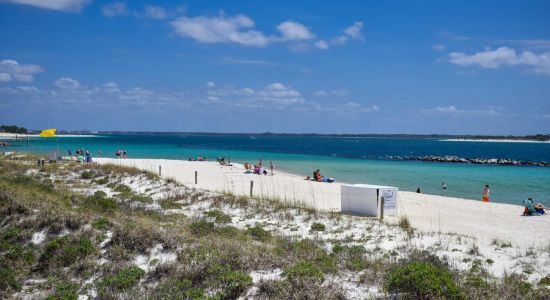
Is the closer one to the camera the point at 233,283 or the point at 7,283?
the point at 233,283

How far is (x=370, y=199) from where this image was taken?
18.1m

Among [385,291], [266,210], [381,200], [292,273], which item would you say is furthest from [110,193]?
[385,291]

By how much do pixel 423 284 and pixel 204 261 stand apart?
438 centimetres

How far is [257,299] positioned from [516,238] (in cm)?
1140

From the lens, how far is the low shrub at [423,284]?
759 centimetres

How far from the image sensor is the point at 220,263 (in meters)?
9.13

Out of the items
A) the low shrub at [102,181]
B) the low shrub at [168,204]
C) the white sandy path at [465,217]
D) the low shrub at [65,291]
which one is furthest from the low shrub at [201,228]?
the low shrub at [102,181]

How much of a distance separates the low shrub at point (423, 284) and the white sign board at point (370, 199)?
32.0 ft

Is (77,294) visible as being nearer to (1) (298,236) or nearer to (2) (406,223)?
(1) (298,236)

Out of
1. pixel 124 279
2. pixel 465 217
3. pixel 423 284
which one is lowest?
pixel 465 217

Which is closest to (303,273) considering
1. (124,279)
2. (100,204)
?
(124,279)

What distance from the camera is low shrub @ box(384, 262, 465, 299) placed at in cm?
759

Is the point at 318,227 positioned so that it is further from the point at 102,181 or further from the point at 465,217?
the point at 102,181

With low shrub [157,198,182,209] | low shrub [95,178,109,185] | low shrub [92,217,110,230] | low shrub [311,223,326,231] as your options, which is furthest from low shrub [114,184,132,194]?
low shrub [311,223,326,231]
